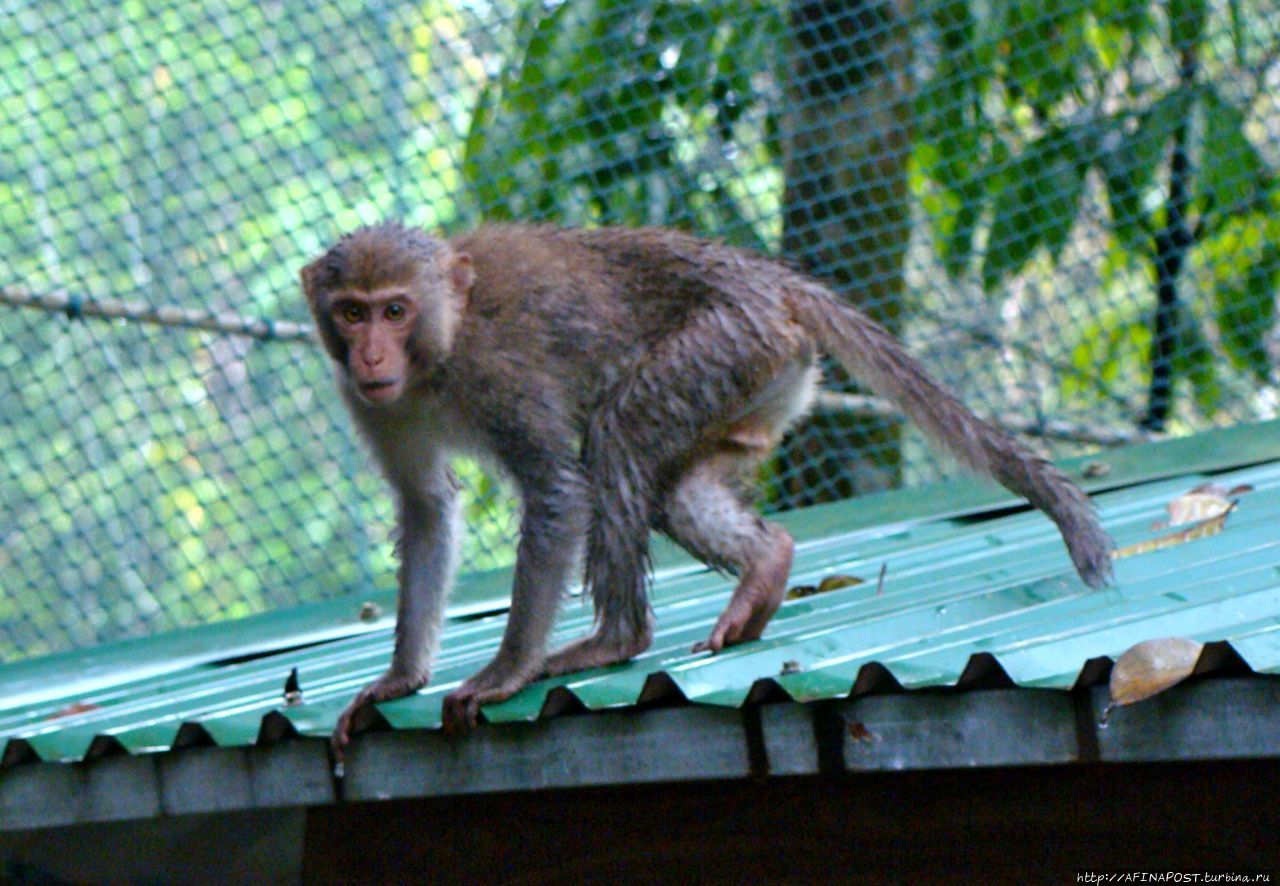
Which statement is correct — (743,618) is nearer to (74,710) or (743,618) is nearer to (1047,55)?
(74,710)

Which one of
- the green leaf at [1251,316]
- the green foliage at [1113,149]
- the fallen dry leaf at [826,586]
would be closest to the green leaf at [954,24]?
the green foliage at [1113,149]

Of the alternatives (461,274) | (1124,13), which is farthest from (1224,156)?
(461,274)

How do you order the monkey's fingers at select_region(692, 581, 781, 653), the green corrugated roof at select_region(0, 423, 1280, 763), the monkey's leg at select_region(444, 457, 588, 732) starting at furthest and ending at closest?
the monkey's fingers at select_region(692, 581, 781, 653), the monkey's leg at select_region(444, 457, 588, 732), the green corrugated roof at select_region(0, 423, 1280, 763)

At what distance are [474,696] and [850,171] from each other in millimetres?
4973

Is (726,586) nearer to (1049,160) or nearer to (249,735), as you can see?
(249,735)

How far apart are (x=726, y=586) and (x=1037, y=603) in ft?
5.65

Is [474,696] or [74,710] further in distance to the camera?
[74,710]

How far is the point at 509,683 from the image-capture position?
3520 mm

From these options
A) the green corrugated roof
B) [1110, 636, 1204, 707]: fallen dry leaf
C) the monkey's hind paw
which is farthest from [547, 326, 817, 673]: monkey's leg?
[1110, 636, 1204, 707]: fallen dry leaf

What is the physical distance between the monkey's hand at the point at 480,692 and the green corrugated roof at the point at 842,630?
42 millimetres

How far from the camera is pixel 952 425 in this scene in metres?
4.11

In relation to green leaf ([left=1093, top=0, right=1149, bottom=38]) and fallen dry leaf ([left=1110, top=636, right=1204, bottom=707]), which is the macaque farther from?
green leaf ([left=1093, top=0, right=1149, bottom=38])

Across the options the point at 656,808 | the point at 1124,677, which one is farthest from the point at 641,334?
the point at 1124,677

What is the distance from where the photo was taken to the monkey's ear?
4.14 meters
